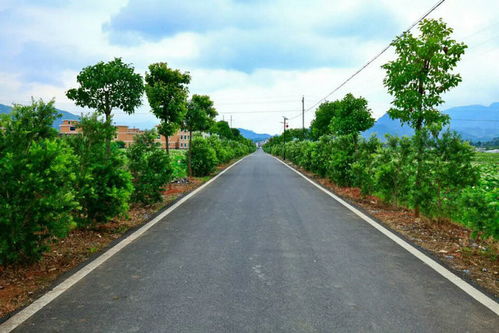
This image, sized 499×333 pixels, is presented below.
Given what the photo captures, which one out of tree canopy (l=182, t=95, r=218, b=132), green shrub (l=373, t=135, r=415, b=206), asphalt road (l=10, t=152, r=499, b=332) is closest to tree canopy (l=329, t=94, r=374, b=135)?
tree canopy (l=182, t=95, r=218, b=132)

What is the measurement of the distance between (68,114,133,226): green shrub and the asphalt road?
35.4 inches

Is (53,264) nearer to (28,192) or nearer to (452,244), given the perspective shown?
(28,192)

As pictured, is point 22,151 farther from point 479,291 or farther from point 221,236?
point 479,291

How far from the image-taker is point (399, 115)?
9266 mm

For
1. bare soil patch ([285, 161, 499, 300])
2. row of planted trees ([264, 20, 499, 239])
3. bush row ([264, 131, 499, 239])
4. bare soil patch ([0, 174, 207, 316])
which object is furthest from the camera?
row of planted trees ([264, 20, 499, 239])

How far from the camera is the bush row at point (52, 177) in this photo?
167 inches

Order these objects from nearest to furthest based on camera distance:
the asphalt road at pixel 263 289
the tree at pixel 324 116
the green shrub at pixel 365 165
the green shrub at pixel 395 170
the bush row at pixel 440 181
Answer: the asphalt road at pixel 263 289
the bush row at pixel 440 181
the green shrub at pixel 395 170
the green shrub at pixel 365 165
the tree at pixel 324 116

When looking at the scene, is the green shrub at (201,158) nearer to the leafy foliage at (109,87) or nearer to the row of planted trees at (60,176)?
the leafy foliage at (109,87)

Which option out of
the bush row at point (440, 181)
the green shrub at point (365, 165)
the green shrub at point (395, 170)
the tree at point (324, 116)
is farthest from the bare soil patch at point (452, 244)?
the tree at point (324, 116)

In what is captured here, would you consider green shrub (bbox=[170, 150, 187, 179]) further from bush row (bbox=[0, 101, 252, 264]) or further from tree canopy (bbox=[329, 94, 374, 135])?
tree canopy (bbox=[329, 94, 374, 135])

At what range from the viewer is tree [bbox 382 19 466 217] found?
29.0 feet

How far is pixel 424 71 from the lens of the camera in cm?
905

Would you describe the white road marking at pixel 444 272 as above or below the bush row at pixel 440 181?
below

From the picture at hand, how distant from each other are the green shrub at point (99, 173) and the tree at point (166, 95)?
9.23 metres
